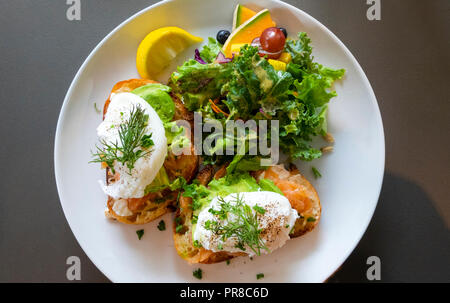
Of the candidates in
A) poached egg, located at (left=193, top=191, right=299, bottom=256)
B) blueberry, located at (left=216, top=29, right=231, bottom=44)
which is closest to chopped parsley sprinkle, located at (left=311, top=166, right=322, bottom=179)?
poached egg, located at (left=193, top=191, right=299, bottom=256)

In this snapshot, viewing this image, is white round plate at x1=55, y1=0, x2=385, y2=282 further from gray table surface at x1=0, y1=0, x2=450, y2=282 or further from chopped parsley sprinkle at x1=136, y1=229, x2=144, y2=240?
gray table surface at x1=0, y1=0, x2=450, y2=282

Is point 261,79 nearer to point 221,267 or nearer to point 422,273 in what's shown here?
point 221,267

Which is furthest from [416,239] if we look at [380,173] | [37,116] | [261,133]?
[37,116]

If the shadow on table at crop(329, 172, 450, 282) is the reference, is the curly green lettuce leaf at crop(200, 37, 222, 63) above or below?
above

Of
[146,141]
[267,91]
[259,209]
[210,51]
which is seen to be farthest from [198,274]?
[210,51]

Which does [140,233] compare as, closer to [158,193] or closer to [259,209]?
[158,193]

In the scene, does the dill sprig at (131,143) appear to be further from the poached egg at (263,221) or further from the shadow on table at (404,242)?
the shadow on table at (404,242)
